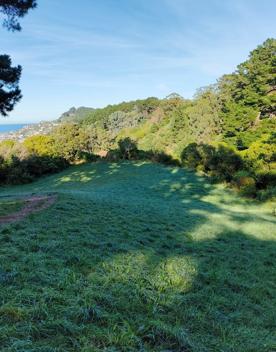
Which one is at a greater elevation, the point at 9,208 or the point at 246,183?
the point at 9,208

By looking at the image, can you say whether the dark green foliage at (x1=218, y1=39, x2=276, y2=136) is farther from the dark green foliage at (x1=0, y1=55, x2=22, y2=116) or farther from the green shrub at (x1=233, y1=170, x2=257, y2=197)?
the dark green foliage at (x1=0, y1=55, x2=22, y2=116)

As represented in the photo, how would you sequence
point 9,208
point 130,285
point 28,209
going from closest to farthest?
point 130,285
point 28,209
point 9,208

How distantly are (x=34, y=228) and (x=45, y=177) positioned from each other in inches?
1100

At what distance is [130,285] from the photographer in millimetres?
4547

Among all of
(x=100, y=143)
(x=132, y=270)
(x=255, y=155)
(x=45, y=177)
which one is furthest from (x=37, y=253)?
(x=100, y=143)

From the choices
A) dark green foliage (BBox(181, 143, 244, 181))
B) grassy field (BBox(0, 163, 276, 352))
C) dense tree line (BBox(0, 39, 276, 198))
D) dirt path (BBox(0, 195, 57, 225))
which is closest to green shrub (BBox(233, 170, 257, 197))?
dense tree line (BBox(0, 39, 276, 198))

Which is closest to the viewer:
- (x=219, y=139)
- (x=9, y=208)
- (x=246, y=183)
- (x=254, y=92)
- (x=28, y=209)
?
(x=28, y=209)

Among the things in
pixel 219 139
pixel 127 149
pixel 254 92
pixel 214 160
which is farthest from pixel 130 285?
pixel 219 139

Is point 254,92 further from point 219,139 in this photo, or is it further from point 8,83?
point 8,83

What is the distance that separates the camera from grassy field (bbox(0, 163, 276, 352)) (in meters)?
3.20

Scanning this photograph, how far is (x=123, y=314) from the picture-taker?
370 centimetres

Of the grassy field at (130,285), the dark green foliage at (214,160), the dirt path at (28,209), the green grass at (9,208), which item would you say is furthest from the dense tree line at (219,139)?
the green grass at (9,208)

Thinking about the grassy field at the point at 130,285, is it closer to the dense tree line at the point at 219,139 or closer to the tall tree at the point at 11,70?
the tall tree at the point at 11,70

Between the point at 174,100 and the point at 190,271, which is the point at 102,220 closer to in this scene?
the point at 190,271
